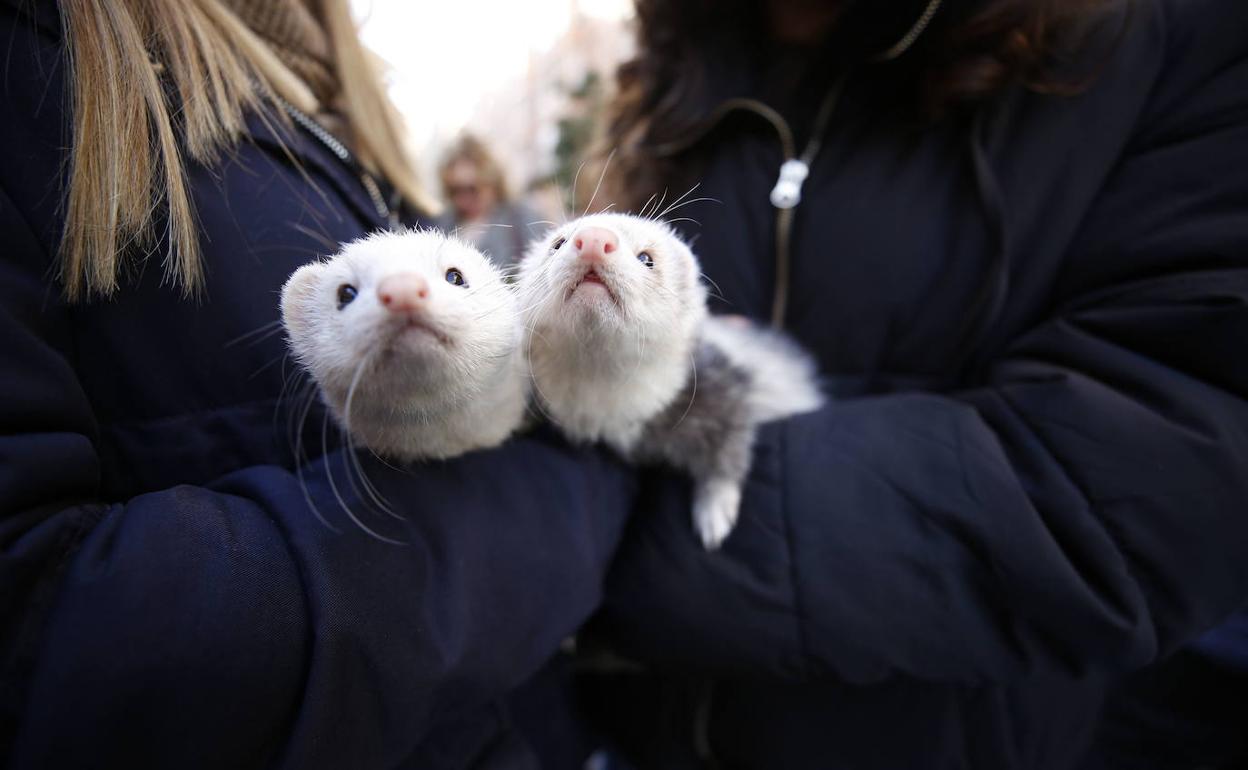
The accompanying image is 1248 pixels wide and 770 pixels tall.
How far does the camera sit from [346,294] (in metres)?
0.35

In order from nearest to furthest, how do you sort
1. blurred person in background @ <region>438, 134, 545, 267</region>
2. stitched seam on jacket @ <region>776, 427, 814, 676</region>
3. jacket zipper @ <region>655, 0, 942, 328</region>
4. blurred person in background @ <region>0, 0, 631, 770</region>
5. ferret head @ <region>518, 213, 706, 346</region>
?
blurred person in background @ <region>0, 0, 631, 770</region>, ferret head @ <region>518, 213, 706, 346</region>, stitched seam on jacket @ <region>776, 427, 814, 676</region>, jacket zipper @ <region>655, 0, 942, 328</region>, blurred person in background @ <region>438, 134, 545, 267</region>

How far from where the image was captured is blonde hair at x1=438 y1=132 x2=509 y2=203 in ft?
6.88

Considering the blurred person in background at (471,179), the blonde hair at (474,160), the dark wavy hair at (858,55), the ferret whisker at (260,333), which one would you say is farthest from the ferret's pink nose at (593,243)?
the blonde hair at (474,160)

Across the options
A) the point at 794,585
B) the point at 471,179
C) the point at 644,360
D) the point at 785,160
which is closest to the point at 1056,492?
the point at 794,585

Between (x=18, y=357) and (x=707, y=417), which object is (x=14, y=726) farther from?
(x=707, y=417)

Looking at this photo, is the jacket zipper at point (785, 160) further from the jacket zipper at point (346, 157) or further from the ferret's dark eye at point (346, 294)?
the ferret's dark eye at point (346, 294)

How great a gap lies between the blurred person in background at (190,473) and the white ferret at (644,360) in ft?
0.44

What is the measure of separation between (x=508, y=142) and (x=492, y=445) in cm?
267

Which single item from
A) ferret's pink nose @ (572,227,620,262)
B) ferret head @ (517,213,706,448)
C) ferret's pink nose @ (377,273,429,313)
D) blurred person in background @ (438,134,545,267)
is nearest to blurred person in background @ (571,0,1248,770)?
ferret head @ (517,213,706,448)

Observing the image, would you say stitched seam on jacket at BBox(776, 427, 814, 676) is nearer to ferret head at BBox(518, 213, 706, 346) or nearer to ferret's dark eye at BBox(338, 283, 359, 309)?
ferret head at BBox(518, 213, 706, 346)

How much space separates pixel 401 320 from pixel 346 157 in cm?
28

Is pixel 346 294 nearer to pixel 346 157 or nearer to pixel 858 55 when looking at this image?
pixel 346 157

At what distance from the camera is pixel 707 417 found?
633 mm

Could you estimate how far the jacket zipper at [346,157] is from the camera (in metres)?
0.45
